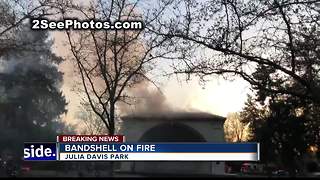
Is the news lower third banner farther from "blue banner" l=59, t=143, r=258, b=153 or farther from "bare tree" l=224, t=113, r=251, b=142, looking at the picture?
"bare tree" l=224, t=113, r=251, b=142

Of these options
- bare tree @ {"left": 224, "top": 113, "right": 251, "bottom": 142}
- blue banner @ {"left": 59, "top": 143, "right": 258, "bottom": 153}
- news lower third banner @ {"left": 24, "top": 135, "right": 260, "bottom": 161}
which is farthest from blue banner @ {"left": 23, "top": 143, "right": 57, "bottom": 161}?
bare tree @ {"left": 224, "top": 113, "right": 251, "bottom": 142}

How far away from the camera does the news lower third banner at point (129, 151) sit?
1595cm

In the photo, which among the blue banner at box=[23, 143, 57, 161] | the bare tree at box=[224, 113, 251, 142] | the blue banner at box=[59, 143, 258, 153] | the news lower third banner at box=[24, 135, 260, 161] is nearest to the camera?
the news lower third banner at box=[24, 135, 260, 161]

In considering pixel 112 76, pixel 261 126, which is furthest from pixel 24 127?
pixel 112 76

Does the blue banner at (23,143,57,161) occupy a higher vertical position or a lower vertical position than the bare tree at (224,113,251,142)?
lower

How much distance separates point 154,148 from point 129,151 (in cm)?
74

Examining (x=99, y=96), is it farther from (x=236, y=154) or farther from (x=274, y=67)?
(x=236, y=154)

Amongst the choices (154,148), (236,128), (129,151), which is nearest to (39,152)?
(129,151)

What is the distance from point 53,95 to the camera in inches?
2202

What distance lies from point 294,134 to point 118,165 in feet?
115

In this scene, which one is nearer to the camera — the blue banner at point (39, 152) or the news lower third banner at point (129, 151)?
the news lower third banner at point (129, 151)

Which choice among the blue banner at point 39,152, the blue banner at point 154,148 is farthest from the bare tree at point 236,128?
the blue banner at point 39,152

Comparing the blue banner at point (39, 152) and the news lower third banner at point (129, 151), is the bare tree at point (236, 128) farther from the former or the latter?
the blue banner at point (39, 152)

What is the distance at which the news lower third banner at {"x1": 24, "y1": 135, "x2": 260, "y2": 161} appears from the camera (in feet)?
52.3
